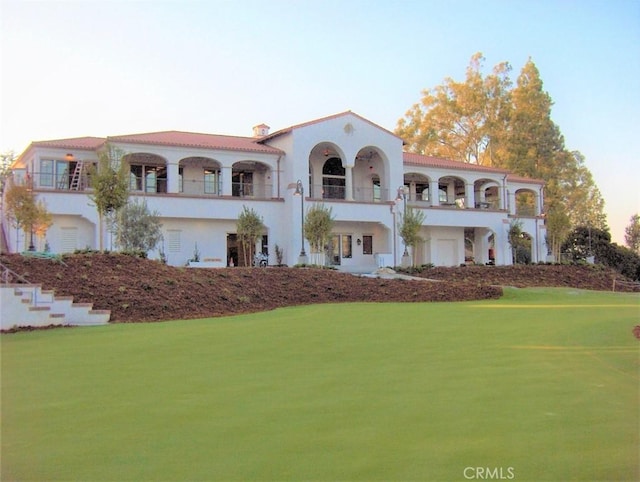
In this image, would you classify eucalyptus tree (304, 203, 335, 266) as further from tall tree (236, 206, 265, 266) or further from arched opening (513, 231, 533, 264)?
arched opening (513, 231, 533, 264)

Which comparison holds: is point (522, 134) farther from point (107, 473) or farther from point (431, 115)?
point (107, 473)

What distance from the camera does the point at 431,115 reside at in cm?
5766

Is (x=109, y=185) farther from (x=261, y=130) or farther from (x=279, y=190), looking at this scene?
(x=261, y=130)

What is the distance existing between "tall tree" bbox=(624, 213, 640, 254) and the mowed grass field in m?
50.7

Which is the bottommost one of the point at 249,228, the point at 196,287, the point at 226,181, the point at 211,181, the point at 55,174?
the point at 196,287

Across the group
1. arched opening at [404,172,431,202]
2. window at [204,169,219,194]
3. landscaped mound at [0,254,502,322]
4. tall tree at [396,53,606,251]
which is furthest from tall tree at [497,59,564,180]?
landscaped mound at [0,254,502,322]

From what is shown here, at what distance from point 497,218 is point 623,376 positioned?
33.9 metres

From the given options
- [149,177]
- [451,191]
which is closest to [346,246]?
[451,191]

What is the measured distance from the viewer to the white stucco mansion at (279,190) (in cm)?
2922

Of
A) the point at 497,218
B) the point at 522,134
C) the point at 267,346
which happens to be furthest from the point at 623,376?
the point at 522,134

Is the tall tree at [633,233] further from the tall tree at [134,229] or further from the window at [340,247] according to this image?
the tall tree at [134,229]

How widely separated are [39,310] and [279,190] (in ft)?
66.6

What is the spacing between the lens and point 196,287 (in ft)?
59.4

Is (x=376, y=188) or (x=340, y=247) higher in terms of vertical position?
(x=376, y=188)
